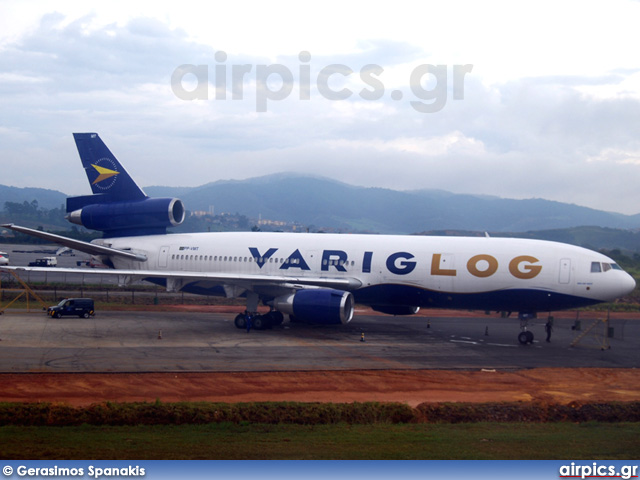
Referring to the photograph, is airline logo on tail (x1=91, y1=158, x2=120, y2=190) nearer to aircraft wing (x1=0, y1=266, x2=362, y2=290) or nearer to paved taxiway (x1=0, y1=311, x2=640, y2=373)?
aircraft wing (x1=0, y1=266, x2=362, y2=290)

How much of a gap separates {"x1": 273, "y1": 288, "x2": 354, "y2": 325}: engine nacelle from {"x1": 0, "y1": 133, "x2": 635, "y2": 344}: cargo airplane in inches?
1.9

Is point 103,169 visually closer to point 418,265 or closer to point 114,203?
point 114,203

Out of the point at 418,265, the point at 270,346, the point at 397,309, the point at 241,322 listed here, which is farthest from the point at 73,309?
the point at 418,265

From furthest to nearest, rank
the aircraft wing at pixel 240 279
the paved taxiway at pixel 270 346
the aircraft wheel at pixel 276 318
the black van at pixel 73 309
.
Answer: the black van at pixel 73 309 < the aircraft wheel at pixel 276 318 < the aircraft wing at pixel 240 279 < the paved taxiway at pixel 270 346

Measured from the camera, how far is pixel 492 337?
31672 mm

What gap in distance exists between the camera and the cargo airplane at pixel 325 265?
92.2 ft

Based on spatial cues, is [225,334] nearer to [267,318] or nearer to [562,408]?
[267,318]

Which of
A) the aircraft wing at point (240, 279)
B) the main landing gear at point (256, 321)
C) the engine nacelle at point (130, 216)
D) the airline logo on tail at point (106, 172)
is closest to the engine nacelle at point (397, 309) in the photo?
the aircraft wing at point (240, 279)

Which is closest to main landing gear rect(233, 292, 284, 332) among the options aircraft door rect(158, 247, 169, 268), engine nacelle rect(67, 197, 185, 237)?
aircraft door rect(158, 247, 169, 268)

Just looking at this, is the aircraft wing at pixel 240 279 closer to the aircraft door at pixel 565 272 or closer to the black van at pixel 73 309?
the black van at pixel 73 309

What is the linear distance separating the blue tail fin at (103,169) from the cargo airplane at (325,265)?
6 centimetres

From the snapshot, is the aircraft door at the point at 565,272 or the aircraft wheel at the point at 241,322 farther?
the aircraft wheel at the point at 241,322

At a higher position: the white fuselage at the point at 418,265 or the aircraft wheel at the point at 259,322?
the white fuselage at the point at 418,265

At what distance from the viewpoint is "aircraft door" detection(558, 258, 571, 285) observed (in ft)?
91.0
